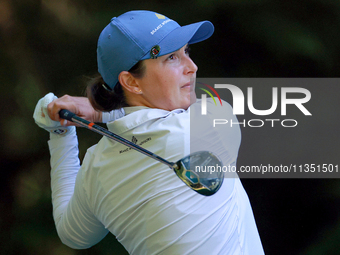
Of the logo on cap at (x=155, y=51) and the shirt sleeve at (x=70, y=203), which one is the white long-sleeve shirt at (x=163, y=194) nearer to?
the shirt sleeve at (x=70, y=203)

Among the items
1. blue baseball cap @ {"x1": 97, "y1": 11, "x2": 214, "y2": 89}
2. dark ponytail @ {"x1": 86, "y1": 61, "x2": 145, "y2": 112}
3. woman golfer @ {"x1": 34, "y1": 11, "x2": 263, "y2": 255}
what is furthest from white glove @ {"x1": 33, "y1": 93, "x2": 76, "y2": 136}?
blue baseball cap @ {"x1": 97, "y1": 11, "x2": 214, "y2": 89}

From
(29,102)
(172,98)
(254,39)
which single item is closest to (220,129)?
(172,98)

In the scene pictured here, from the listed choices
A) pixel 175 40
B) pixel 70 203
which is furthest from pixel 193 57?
pixel 70 203

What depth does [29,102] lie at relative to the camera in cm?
128

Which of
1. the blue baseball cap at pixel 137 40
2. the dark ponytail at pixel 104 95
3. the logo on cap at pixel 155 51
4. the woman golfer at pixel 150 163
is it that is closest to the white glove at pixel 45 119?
the woman golfer at pixel 150 163

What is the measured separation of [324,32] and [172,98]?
604mm

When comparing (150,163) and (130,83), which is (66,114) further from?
(150,163)

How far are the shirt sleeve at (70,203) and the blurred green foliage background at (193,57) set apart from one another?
26 cm

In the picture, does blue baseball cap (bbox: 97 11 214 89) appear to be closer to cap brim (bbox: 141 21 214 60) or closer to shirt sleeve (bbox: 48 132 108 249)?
cap brim (bbox: 141 21 214 60)

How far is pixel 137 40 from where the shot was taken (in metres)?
0.81

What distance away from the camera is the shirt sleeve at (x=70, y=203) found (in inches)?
34.2

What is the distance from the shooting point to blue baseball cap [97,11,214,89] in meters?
0.81

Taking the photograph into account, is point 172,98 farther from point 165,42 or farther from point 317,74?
point 317,74

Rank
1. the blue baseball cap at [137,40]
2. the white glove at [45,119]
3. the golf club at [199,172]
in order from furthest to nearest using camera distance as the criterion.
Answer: the white glove at [45,119] → the blue baseball cap at [137,40] → the golf club at [199,172]
